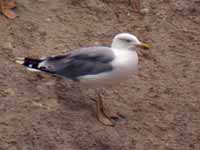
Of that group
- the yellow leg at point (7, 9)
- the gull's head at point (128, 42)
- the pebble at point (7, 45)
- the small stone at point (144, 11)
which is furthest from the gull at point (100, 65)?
the small stone at point (144, 11)

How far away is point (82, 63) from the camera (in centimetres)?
448

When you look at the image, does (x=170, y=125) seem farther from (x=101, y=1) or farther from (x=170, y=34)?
(x=101, y=1)

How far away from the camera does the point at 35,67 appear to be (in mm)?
4609

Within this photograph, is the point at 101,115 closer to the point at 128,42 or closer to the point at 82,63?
the point at 82,63

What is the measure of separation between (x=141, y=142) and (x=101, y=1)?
2.05 metres

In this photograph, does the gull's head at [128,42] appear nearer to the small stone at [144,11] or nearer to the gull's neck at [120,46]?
the gull's neck at [120,46]

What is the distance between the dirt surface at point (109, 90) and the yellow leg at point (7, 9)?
0.18 feet

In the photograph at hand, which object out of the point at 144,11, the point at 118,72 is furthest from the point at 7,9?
the point at 118,72

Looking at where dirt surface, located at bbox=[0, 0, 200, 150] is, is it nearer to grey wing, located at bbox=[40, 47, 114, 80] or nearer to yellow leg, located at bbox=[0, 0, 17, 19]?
yellow leg, located at bbox=[0, 0, 17, 19]

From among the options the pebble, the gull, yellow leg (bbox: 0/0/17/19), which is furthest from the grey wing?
yellow leg (bbox: 0/0/17/19)

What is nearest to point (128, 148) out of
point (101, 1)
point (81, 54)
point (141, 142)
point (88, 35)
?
point (141, 142)

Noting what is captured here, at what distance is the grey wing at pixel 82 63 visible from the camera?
4402 mm

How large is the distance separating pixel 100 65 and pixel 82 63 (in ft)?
0.53

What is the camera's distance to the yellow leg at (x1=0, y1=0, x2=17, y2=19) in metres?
5.53
